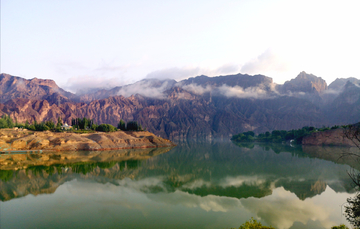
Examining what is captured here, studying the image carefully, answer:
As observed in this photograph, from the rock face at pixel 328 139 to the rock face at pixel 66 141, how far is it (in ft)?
262

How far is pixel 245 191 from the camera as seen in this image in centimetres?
2508

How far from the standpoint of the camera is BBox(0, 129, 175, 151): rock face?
6688 centimetres

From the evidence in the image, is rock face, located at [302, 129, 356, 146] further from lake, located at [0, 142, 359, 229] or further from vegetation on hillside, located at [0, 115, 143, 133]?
vegetation on hillside, located at [0, 115, 143, 133]

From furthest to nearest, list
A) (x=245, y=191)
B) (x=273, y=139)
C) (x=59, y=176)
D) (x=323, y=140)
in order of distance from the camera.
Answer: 1. (x=273, y=139)
2. (x=323, y=140)
3. (x=59, y=176)
4. (x=245, y=191)

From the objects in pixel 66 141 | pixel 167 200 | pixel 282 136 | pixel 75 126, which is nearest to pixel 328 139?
pixel 282 136

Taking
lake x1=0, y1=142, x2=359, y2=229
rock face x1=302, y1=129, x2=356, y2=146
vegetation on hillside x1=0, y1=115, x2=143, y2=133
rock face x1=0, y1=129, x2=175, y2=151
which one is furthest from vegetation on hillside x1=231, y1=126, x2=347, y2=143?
lake x1=0, y1=142, x2=359, y2=229

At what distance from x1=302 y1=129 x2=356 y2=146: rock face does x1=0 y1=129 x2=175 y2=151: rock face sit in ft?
262

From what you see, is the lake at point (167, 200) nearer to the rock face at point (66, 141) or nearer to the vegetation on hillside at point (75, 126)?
the rock face at point (66, 141)

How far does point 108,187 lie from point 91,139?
197 feet

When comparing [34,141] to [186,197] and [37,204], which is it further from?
[186,197]

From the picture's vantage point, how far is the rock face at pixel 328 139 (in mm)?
86625

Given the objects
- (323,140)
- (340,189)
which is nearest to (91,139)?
(340,189)

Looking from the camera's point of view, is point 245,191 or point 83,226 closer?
point 83,226

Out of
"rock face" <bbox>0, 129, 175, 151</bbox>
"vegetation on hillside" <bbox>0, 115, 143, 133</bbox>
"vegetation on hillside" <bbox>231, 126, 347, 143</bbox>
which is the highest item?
"vegetation on hillside" <bbox>0, 115, 143, 133</bbox>
